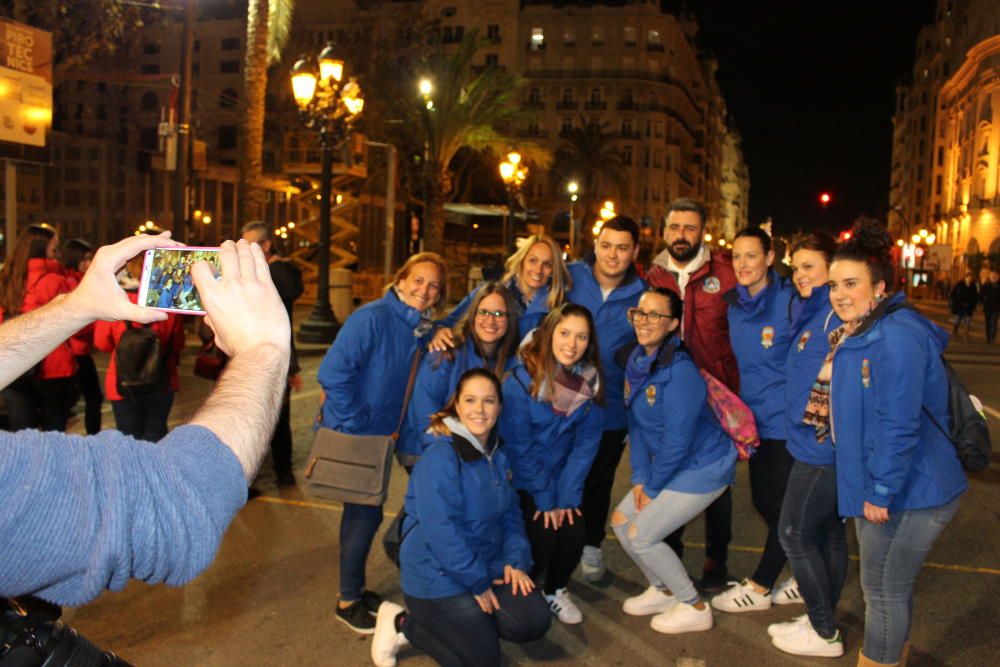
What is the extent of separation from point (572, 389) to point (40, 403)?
433cm

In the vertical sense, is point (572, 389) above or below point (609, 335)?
below

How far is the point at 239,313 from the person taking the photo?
1419 millimetres

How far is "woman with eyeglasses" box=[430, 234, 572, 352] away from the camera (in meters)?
4.97

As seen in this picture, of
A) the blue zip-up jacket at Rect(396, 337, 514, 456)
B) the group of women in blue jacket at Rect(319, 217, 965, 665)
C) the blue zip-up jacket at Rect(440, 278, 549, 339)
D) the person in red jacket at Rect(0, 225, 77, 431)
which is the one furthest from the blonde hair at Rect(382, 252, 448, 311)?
the person in red jacket at Rect(0, 225, 77, 431)

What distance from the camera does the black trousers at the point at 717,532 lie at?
4.79m

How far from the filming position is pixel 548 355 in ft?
14.4

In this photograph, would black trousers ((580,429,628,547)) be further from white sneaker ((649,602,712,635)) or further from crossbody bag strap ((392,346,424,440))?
crossbody bag strap ((392,346,424,440))

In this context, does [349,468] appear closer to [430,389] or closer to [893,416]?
[430,389]

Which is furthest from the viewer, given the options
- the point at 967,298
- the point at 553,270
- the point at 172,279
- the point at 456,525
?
the point at 967,298

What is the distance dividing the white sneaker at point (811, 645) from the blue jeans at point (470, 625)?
48.4 inches

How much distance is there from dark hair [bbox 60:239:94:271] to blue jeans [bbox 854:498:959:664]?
690 centimetres

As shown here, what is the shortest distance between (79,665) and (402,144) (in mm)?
35160

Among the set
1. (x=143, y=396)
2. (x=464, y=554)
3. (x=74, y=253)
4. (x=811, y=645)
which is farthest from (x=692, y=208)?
(x=74, y=253)

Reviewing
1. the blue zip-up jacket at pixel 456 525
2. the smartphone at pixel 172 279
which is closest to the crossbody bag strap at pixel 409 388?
the blue zip-up jacket at pixel 456 525
